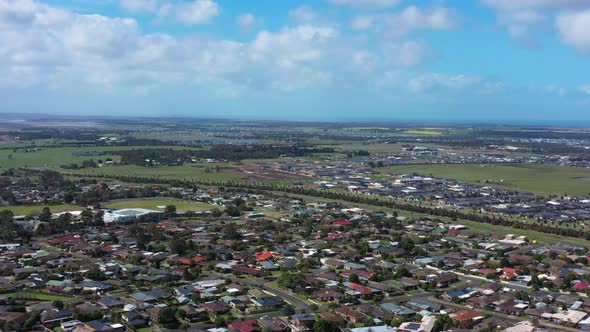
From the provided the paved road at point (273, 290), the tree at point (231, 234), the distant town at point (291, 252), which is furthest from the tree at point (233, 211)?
the paved road at point (273, 290)

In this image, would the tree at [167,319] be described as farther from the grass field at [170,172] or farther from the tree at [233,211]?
the grass field at [170,172]

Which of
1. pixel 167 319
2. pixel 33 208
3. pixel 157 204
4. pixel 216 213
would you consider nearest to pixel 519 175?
pixel 216 213

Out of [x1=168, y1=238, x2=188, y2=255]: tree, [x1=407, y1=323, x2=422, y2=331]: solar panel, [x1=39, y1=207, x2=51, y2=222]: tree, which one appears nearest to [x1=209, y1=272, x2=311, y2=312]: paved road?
[x1=168, y1=238, x2=188, y2=255]: tree

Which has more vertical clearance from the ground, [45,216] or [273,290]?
[45,216]

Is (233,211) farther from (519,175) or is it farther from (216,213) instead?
(519,175)

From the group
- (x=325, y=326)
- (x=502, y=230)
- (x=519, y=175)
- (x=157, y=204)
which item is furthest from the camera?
(x=519, y=175)

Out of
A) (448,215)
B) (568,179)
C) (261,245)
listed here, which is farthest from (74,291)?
(568,179)

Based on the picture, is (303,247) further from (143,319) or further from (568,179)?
(568,179)

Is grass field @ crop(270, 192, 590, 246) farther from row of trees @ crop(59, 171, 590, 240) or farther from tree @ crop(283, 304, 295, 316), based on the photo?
tree @ crop(283, 304, 295, 316)
